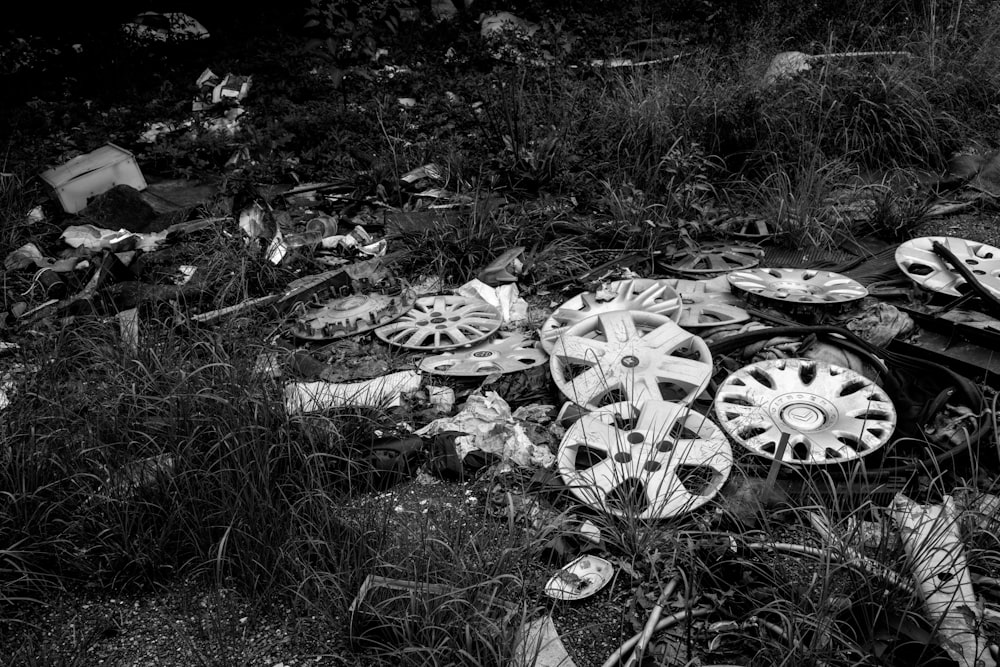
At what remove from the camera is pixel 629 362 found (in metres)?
3.14

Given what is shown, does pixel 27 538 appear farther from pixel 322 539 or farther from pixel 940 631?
pixel 940 631

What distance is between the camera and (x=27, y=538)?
2.35 meters

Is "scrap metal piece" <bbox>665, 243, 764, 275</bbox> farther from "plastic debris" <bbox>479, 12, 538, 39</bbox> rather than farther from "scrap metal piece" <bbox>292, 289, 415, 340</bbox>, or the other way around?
"plastic debris" <bbox>479, 12, 538, 39</bbox>

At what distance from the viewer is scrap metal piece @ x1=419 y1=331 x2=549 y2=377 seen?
337cm

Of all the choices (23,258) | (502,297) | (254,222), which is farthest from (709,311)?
(23,258)

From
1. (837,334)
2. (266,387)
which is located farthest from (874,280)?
(266,387)

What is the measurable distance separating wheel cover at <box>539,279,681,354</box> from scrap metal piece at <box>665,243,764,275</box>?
0.42 m

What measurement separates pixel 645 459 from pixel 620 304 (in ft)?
3.63

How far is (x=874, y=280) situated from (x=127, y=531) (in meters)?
3.42

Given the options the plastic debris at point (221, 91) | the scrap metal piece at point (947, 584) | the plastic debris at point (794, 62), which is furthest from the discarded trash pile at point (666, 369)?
the plastic debris at point (221, 91)

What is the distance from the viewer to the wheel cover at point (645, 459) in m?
2.50

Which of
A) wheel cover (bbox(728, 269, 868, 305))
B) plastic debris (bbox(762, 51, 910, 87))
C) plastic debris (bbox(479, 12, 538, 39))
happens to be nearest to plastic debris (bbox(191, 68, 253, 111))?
plastic debris (bbox(479, 12, 538, 39))

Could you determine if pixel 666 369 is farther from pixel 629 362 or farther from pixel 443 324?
pixel 443 324

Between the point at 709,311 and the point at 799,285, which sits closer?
the point at 709,311
